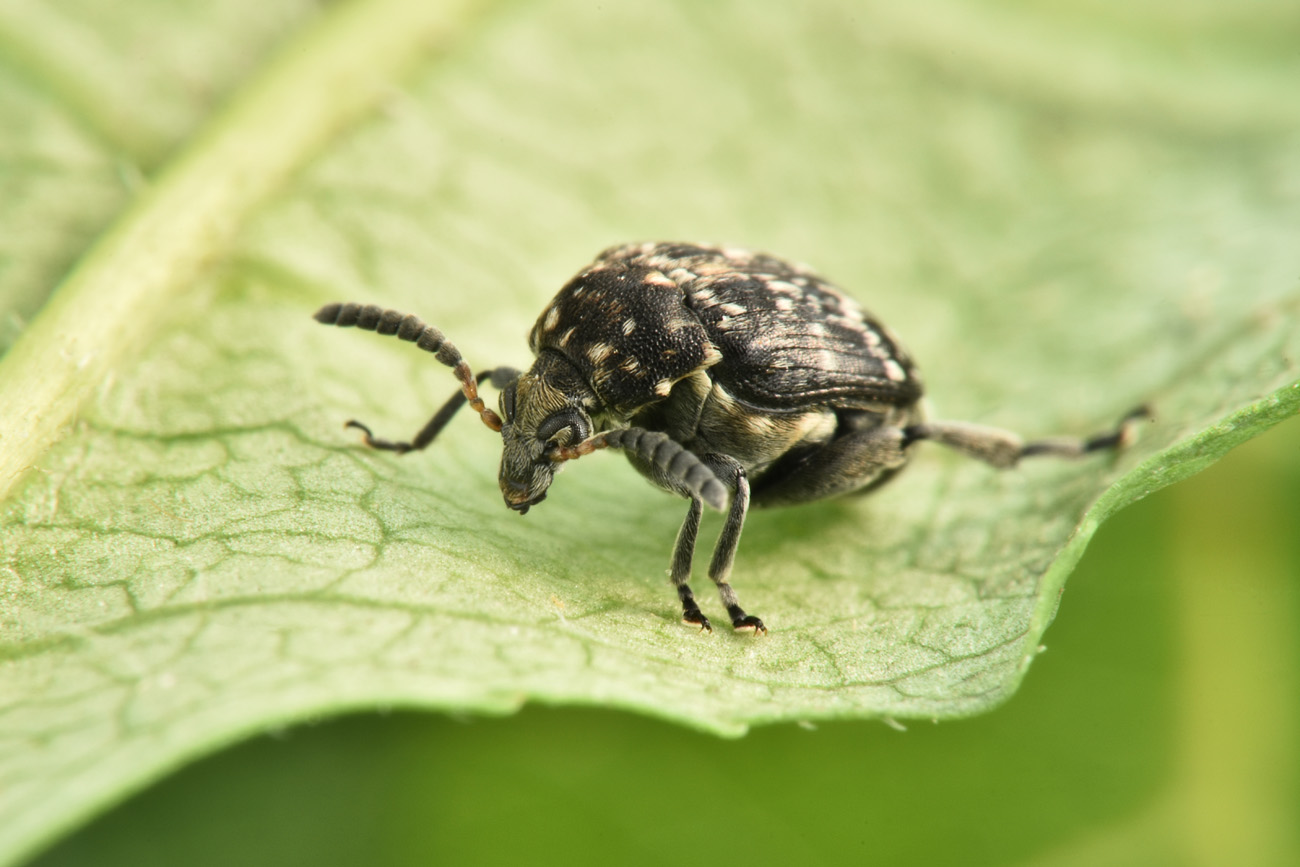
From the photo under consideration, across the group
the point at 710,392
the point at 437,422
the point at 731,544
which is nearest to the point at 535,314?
the point at 437,422

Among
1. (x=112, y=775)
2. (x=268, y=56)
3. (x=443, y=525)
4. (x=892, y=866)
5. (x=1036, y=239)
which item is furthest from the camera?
(x=1036, y=239)

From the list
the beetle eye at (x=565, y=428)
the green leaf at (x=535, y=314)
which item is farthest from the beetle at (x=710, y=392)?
the green leaf at (x=535, y=314)

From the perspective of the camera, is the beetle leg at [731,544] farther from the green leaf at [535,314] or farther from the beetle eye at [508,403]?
the beetle eye at [508,403]

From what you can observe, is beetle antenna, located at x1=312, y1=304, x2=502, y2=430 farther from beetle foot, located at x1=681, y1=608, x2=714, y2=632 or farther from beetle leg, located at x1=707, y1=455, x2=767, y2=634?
beetle foot, located at x1=681, y1=608, x2=714, y2=632

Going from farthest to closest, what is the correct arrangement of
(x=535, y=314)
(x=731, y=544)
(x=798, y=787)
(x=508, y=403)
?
(x=535, y=314) → (x=508, y=403) → (x=731, y=544) → (x=798, y=787)

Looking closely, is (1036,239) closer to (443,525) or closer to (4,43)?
(443,525)

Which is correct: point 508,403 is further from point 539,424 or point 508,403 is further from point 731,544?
point 731,544

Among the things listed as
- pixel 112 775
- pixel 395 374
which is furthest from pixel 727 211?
pixel 112 775
